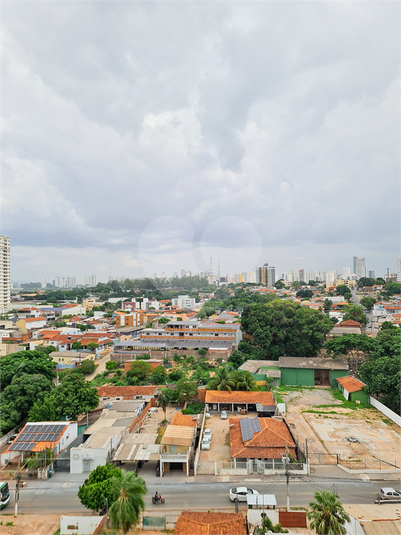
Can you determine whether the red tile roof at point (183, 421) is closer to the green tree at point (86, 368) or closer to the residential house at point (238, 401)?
the residential house at point (238, 401)

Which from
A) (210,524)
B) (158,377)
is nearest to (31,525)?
(210,524)

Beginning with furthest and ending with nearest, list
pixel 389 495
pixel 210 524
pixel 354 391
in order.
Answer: pixel 354 391 < pixel 389 495 < pixel 210 524

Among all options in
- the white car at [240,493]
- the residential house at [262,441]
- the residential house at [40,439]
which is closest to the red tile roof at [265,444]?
the residential house at [262,441]

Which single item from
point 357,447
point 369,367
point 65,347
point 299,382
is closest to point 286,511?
point 357,447

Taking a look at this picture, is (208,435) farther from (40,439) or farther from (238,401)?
(40,439)

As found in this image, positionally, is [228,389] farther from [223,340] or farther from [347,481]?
[223,340]

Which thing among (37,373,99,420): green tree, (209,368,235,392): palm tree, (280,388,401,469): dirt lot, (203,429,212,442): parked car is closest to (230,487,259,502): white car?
(280,388,401,469): dirt lot
